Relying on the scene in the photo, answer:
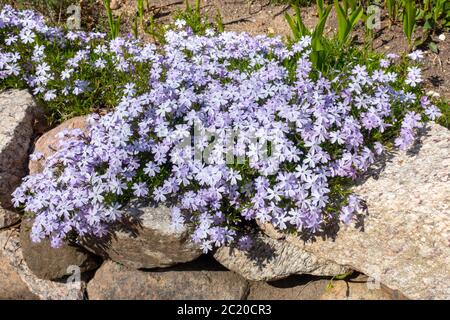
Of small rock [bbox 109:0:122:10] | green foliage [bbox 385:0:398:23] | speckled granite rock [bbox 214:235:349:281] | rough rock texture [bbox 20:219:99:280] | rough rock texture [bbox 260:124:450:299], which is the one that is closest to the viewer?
rough rock texture [bbox 260:124:450:299]

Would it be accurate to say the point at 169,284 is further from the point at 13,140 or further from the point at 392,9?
the point at 392,9

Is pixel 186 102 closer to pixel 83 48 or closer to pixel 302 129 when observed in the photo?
pixel 302 129

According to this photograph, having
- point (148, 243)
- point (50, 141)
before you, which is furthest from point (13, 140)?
point (148, 243)

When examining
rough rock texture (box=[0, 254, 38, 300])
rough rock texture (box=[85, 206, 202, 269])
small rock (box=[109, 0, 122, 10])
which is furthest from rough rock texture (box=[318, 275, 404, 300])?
small rock (box=[109, 0, 122, 10])

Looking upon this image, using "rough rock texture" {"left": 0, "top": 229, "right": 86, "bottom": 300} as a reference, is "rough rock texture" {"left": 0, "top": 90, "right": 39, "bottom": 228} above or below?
above

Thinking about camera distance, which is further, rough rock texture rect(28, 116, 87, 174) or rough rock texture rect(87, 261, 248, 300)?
rough rock texture rect(28, 116, 87, 174)

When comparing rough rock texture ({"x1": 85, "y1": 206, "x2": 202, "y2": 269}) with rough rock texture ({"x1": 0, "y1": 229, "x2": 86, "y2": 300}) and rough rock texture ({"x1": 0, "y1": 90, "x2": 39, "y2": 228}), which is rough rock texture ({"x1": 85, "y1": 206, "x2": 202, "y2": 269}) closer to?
rough rock texture ({"x1": 0, "y1": 229, "x2": 86, "y2": 300})
